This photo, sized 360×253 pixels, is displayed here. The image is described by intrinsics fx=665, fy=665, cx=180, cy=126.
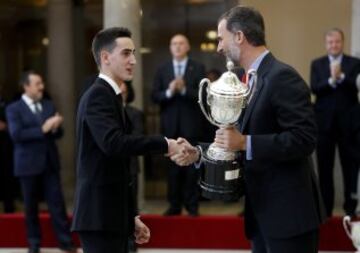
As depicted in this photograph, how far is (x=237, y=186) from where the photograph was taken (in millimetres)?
3154

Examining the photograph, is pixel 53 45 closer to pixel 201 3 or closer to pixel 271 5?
pixel 201 3

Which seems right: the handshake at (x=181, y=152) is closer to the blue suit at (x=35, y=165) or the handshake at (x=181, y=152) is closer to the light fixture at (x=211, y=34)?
the blue suit at (x=35, y=165)

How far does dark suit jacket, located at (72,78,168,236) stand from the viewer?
3104 millimetres

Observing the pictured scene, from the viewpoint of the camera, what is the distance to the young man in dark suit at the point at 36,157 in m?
5.91

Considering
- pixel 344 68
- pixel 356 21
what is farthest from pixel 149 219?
pixel 356 21

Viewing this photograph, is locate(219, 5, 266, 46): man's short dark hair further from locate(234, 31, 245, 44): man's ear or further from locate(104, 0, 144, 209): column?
locate(104, 0, 144, 209): column

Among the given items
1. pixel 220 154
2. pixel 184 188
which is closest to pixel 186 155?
pixel 220 154

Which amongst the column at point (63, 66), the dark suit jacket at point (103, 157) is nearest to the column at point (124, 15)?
the column at point (63, 66)

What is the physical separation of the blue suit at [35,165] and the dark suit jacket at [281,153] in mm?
3213

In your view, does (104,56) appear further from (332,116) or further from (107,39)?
(332,116)

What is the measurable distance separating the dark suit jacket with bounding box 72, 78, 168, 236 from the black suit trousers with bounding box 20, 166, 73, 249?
2866mm

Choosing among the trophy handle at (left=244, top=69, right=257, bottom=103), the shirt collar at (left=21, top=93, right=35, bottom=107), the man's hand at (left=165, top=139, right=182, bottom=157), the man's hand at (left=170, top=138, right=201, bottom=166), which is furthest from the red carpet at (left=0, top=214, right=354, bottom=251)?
the trophy handle at (left=244, top=69, right=257, bottom=103)

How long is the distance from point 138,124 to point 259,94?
10.8ft

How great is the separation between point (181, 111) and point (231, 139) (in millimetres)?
3670
